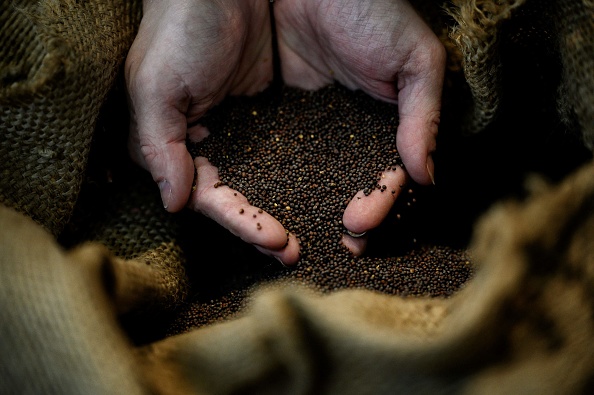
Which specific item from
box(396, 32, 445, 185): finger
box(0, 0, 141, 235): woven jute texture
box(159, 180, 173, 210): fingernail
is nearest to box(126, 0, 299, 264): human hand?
box(159, 180, 173, 210): fingernail

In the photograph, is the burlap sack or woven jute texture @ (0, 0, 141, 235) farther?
woven jute texture @ (0, 0, 141, 235)

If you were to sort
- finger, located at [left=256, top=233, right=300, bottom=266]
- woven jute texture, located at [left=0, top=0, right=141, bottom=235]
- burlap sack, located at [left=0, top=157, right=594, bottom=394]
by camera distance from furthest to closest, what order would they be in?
1. finger, located at [left=256, top=233, right=300, bottom=266]
2. woven jute texture, located at [left=0, top=0, right=141, bottom=235]
3. burlap sack, located at [left=0, top=157, right=594, bottom=394]

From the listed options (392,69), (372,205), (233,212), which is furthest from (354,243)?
(392,69)

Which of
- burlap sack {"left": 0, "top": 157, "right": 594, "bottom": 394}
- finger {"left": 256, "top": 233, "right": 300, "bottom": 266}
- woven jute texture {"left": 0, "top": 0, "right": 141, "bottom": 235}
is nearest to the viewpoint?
burlap sack {"left": 0, "top": 157, "right": 594, "bottom": 394}

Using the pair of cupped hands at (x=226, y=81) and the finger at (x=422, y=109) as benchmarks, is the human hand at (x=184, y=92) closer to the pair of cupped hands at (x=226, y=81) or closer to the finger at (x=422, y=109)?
the pair of cupped hands at (x=226, y=81)

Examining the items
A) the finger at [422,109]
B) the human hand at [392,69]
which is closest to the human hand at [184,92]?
the human hand at [392,69]

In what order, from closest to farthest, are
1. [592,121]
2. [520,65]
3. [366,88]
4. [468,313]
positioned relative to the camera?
[468,313]
[592,121]
[520,65]
[366,88]

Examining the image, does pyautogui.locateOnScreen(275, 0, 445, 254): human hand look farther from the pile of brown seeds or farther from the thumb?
the thumb

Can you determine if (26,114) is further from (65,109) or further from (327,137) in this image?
(327,137)

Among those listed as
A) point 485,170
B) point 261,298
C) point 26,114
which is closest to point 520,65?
point 485,170
